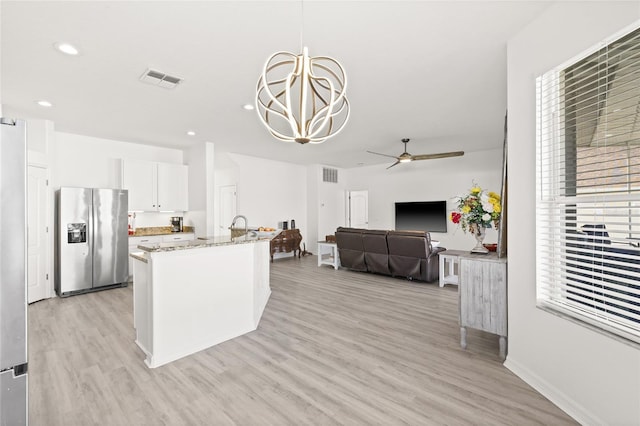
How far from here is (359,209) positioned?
9.52 meters

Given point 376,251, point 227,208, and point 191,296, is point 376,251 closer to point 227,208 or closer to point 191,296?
point 191,296

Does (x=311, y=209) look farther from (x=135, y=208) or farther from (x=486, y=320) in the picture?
(x=486, y=320)

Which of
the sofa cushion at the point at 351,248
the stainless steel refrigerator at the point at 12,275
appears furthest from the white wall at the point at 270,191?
the stainless steel refrigerator at the point at 12,275

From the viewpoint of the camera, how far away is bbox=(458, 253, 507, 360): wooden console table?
249cm

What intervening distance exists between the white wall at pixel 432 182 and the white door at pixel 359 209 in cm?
17

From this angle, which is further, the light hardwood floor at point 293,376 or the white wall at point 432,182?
the white wall at point 432,182

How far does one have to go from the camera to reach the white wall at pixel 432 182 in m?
7.05

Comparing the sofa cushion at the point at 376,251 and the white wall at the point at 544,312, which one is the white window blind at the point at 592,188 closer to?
the white wall at the point at 544,312

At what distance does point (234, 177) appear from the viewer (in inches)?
283

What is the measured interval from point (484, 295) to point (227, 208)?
20.6ft

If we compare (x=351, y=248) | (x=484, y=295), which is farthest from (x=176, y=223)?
(x=484, y=295)

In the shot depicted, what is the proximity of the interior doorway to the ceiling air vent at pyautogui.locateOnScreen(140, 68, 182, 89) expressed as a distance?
22.7 feet

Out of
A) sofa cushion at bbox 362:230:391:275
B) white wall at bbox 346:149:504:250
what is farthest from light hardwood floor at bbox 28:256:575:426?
white wall at bbox 346:149:504:250

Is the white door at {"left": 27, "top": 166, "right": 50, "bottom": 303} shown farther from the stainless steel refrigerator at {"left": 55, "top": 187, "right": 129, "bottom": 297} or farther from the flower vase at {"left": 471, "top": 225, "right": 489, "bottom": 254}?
the flower vase at {"left": 471, "top": 225, "right": 489, "bottom": 254}
